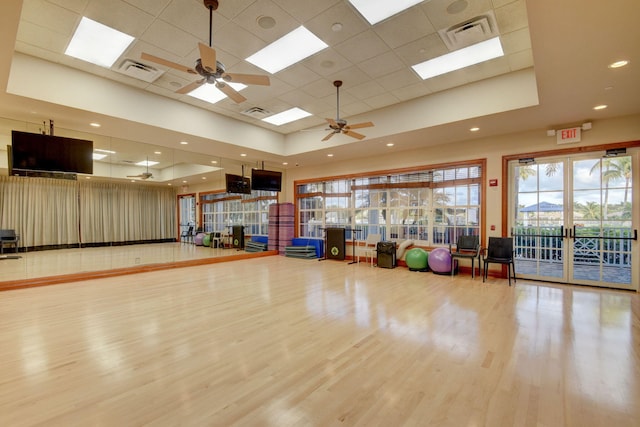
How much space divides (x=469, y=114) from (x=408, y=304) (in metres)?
3.68

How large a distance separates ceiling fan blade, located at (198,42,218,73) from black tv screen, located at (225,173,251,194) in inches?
237

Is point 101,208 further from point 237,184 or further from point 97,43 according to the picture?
point 97,43

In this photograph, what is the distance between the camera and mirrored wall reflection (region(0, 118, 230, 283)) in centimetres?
588

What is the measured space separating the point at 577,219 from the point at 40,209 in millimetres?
11205

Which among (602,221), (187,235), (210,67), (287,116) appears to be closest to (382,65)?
(210,67)

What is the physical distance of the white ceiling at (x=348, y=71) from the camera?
3.34 meters

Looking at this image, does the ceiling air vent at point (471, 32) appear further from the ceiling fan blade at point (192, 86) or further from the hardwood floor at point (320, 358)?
the hardwood floor at point (320, 358)

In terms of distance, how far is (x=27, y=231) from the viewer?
6262 millimetres

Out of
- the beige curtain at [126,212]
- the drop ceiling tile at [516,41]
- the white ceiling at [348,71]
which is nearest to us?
the white ceiling at [348,71]

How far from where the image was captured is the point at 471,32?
3881 millimetres

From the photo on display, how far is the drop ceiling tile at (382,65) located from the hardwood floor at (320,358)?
384 cm

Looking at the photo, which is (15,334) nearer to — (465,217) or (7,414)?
(7,414)

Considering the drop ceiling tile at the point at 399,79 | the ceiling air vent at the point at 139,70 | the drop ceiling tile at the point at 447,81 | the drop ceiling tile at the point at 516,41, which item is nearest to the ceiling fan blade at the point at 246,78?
the ceiling air vent at the point at 139,70

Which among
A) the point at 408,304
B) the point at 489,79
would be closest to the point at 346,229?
the point at 408,304
